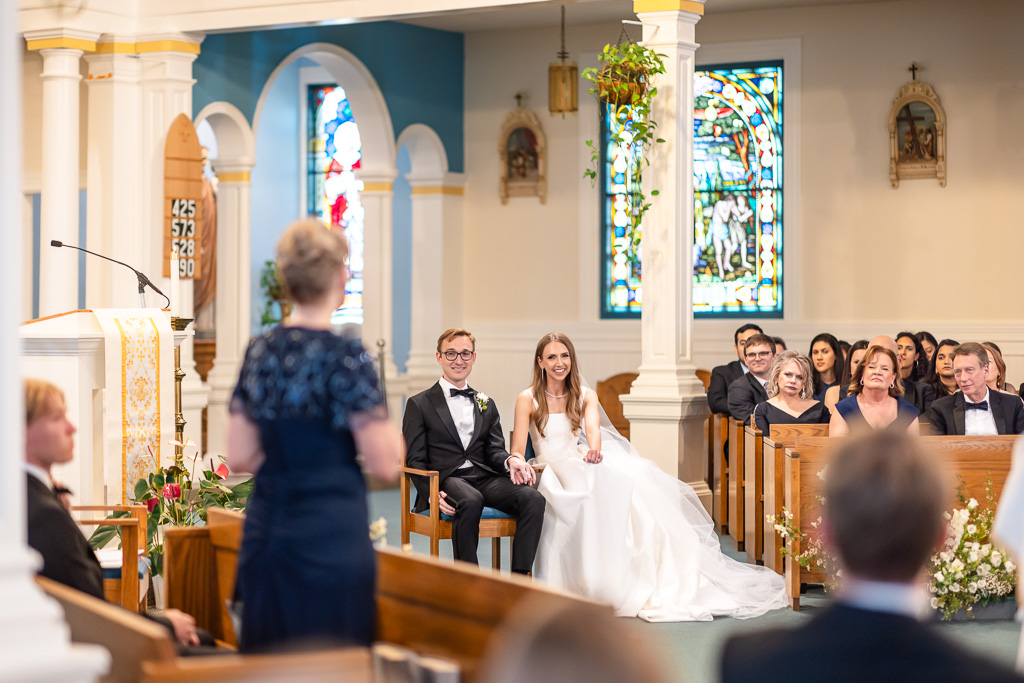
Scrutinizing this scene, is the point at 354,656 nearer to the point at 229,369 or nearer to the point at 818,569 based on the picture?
the point at 818,569

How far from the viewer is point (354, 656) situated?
6.73ft

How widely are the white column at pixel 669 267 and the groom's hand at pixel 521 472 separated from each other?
185 centimetres

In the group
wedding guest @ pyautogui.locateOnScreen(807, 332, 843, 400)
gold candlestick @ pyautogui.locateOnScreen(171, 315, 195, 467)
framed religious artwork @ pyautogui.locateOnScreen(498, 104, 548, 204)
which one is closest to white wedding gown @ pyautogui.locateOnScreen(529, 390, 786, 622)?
gold candlestick @ pyautogui.locateOnScreen(171, 315, 195, 467)

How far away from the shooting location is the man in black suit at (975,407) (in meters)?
6.31

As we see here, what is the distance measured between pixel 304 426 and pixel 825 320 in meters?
8.45

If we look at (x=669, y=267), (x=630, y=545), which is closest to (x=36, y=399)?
(x=630, y=545)

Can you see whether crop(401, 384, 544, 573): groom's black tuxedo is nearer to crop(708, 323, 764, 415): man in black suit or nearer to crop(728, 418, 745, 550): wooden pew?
crop(728, 418, 745, 550): wooden pew

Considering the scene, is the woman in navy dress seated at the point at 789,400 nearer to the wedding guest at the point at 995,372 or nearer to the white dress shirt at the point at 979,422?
the white dress shirt at the point at 979,422

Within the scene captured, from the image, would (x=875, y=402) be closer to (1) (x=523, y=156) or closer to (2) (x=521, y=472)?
(2) (x=521, y=472)

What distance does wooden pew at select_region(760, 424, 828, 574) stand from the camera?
6113mm

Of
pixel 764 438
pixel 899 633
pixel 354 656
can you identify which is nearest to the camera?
pixel 899 633

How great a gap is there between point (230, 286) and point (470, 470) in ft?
15.2

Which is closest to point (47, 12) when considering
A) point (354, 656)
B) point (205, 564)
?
point (205, 564)

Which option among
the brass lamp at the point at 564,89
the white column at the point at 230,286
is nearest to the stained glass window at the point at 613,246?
the brass lamp at the point at 564,89
